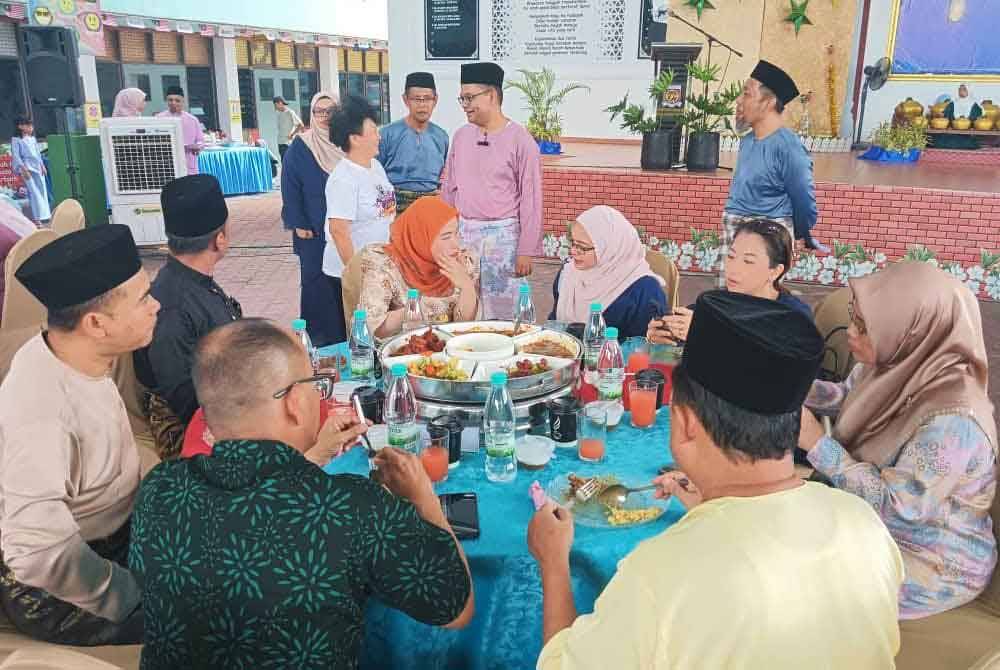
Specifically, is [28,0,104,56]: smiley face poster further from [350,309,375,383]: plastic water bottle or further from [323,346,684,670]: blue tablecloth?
[323,346,684,670]: blue tablecloth

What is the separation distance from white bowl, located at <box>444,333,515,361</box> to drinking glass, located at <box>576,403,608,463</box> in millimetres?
389

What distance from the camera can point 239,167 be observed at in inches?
480

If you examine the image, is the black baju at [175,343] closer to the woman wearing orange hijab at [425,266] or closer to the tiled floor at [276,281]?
the woman wearing orange hijab at [425,266]

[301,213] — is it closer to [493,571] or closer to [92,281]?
[92,281]

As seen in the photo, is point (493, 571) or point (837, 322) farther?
point (837, 322)

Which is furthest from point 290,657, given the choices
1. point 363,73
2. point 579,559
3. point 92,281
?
point 363,73

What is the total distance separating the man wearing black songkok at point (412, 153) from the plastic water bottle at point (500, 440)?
11.5ft

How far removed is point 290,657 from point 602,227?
234 cm

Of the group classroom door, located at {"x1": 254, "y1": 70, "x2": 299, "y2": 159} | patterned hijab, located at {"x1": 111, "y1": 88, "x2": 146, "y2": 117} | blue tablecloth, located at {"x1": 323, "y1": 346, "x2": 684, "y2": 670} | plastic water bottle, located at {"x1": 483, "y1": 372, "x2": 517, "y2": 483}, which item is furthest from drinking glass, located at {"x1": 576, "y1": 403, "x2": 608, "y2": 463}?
classroom door, located at {"x1": 254, "y1": 70, "x2": 299, "y2": 159}

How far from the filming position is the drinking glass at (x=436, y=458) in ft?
6.32

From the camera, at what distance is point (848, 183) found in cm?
668

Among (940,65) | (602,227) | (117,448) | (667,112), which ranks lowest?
(117,448)

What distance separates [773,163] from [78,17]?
1179cm

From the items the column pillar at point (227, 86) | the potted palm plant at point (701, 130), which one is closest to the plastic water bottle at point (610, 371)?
the potted palm plant at point (701, 130)
